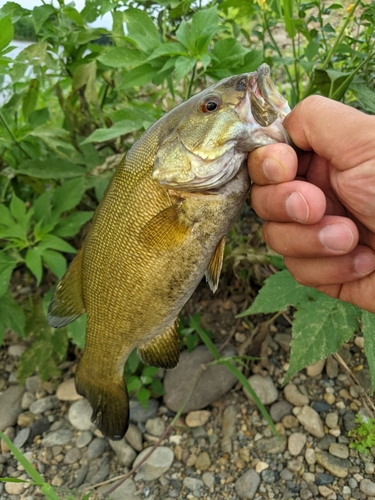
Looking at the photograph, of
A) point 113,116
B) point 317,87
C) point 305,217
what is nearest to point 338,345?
point 305,217

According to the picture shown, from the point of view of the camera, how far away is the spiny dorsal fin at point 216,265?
143 cm

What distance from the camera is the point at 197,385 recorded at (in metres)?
2.52

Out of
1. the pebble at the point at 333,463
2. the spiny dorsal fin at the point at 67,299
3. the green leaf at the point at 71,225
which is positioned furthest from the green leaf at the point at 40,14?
the pebble at the point at 333,463

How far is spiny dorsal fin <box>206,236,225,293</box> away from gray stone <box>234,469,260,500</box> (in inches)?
50.8

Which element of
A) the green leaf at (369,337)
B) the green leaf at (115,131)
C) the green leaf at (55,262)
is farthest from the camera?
the green leaf at (55,262)

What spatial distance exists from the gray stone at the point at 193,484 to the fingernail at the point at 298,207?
5.42ft

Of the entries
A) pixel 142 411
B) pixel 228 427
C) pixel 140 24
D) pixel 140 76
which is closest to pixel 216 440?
pixel 228 427

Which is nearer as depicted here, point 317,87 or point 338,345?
point 338,345

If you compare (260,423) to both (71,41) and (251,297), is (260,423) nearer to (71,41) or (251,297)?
(251,297)

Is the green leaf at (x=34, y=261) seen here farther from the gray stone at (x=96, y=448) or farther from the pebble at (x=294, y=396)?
the pebble at (x=294, y=396)

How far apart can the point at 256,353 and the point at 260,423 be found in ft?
1.35

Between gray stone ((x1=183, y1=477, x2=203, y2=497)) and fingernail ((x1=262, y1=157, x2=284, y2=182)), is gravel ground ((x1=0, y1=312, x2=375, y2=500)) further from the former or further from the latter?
fingernail ((x1=262, y1=157, x2=284, y2=182))

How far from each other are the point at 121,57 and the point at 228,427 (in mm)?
2073

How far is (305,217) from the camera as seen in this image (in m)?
1.23
